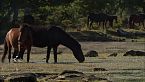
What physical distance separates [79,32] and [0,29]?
761cm

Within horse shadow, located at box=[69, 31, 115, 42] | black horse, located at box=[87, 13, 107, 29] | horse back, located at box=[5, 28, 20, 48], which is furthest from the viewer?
black horse, located at box=[87, 13, 107, 29]

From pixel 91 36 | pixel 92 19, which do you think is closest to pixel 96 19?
pixel 92 19

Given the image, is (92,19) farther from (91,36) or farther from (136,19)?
(91,36)

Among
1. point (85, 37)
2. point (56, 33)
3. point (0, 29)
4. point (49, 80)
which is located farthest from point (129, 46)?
point (49, 80)

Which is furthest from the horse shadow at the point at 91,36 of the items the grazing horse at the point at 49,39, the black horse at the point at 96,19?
the grazing horse at the point at 49,39

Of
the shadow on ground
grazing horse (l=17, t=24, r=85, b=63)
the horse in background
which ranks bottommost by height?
the shadow on ground

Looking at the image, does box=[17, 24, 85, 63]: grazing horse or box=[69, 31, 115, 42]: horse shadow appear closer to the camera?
box=[17, 24, 85, 63]: grazing horse

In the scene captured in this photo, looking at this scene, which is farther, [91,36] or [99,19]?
[99,19]

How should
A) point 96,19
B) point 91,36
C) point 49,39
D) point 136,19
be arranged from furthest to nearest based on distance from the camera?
point 136,19
point 96,19
point 91,36
point 49,39

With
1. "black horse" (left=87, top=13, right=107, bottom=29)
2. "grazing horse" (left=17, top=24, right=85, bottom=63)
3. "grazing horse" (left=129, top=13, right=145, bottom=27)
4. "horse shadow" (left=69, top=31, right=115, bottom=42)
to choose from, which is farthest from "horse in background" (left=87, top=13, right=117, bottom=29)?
"grazing horse" (left=17, top=24, right=85, bottom=63)

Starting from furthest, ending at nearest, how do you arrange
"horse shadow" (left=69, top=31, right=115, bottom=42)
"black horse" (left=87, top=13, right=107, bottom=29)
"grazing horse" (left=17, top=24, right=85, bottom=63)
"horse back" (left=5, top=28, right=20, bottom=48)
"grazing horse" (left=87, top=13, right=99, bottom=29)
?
"black horse" (left=87, top=13, right=107, bottom=29) < "grazing horse" (left=87, top=13, right=99, bottom=29) < "horse shadow" (left=69, top=31, right=115, bottom=42) < "horse back" (left=5, top=28, right=20, bottom=48) < "grazing horse" (left=17, top=24, right=85, bottom=63)

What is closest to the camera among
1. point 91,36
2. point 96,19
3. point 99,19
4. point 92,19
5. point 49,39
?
point 49,39

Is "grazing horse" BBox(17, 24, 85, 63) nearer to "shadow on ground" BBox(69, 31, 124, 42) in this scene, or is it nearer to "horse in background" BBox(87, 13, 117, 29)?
"shadow on ground" BBox(69, 31, 124, 42)

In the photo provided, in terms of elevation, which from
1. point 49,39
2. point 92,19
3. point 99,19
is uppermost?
point 49,39
